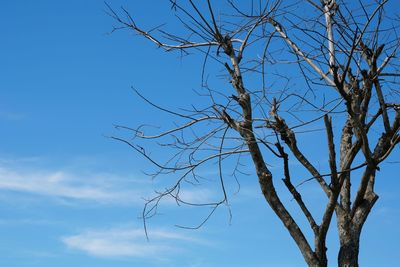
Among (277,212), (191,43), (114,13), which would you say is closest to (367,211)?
(277,212)

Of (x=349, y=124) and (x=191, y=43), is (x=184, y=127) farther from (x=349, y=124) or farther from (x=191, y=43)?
(x=349, y=124)

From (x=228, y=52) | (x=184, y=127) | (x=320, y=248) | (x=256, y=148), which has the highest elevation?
(x=228, y=52)

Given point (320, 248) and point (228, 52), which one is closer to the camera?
point (320, 248)

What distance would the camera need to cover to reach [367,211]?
5.45m

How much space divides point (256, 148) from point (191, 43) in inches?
51.7

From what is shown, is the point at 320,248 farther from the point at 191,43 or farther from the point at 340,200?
the point at 191,43

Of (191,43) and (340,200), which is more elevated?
(191,43)

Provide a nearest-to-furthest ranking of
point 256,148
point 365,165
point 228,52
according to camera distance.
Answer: point 365,165
point 256,148
point 228,52

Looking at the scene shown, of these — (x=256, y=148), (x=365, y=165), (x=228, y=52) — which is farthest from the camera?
(x=228, y=52)

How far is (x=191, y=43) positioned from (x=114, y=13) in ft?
2.71

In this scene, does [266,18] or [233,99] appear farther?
[266,18]

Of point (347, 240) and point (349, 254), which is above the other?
point (347, 240)

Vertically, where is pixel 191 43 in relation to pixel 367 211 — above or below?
above

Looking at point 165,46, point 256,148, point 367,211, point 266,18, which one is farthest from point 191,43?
point 367,211
